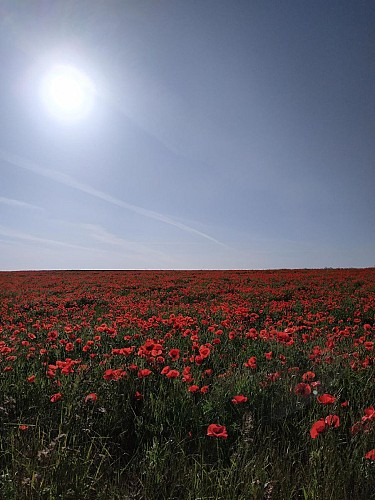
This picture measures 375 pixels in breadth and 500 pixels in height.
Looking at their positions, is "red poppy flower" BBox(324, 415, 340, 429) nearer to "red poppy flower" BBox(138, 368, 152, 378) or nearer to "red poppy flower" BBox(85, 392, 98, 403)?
"red poppy flower" BBox(138, 368, 152, 378)

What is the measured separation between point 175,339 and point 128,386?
7.92ft

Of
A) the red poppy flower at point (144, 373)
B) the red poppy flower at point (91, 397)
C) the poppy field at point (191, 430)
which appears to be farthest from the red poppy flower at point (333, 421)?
the red poppy flower at point (91, 397)

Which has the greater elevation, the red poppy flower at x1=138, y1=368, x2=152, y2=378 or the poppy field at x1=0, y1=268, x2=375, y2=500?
the red poppy flower at x1=138, y1=368, x2=152, y2=378

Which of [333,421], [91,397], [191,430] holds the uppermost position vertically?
[333,421]

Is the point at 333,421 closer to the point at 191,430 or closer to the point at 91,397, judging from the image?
the point at 191,430

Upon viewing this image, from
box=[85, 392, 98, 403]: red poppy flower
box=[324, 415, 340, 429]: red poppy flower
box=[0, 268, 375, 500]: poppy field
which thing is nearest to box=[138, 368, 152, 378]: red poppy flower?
box=[0, 268, 375, 500]: poppy field

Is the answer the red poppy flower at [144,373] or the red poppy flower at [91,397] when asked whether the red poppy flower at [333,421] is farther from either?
the red poppy flower at [91,397]

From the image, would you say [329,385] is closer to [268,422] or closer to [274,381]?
[274,381]

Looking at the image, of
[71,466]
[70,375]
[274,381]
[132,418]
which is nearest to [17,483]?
[71,466]

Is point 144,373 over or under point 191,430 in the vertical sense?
over

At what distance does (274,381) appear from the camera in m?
3.56

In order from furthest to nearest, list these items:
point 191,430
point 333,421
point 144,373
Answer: point 144,373, point 191,430, point 333,421

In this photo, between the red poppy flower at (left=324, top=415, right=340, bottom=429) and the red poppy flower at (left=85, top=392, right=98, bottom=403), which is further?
the red poppy flower at (left=85, top=392, right=98, bottom=403)

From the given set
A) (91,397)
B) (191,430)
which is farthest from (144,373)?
(191,430)
